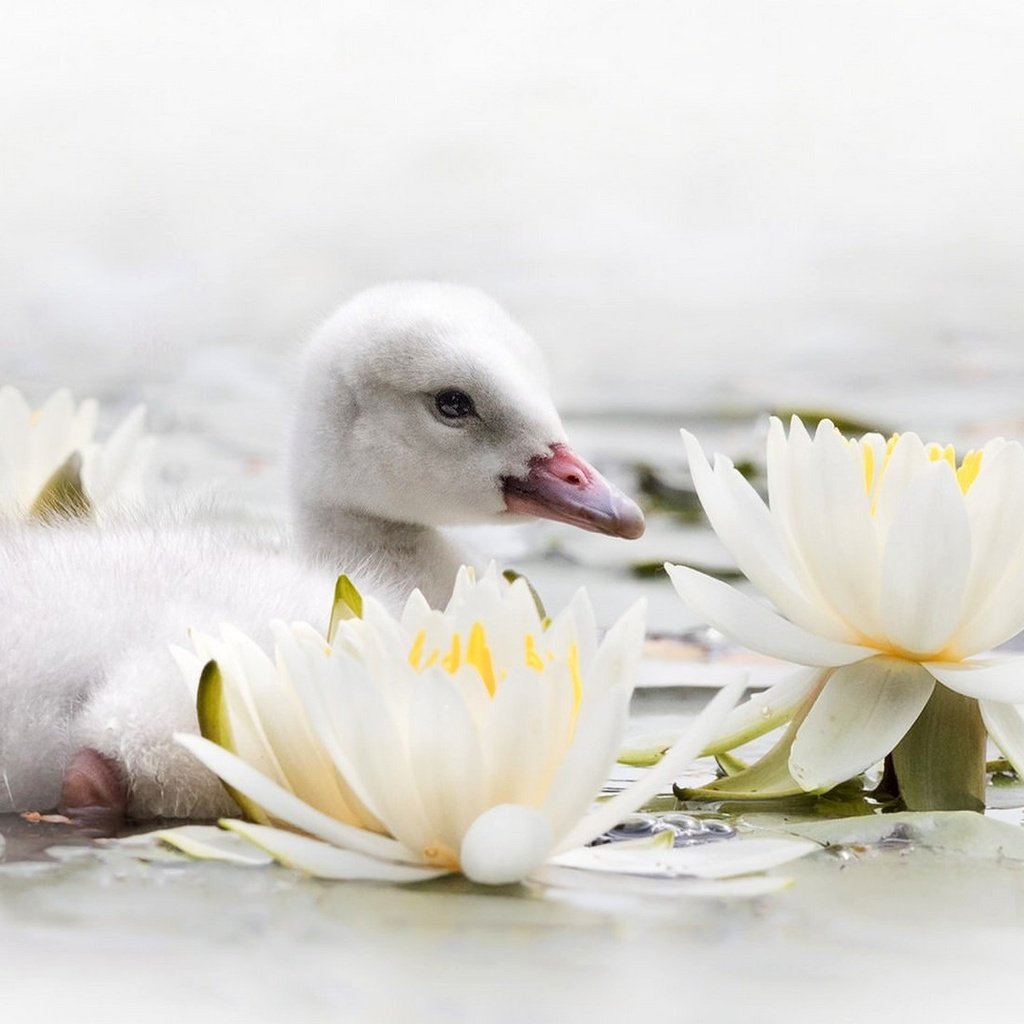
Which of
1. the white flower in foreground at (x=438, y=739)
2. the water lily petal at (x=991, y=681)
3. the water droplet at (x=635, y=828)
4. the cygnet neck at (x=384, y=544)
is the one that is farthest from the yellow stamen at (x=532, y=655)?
the cygnet neck at (x=384, y=544)

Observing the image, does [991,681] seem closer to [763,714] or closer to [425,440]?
[763,714]

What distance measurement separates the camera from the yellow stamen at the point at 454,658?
72cm

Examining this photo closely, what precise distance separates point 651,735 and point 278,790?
0.33 metres

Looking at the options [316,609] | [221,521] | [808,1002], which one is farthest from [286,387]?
[808,1002]

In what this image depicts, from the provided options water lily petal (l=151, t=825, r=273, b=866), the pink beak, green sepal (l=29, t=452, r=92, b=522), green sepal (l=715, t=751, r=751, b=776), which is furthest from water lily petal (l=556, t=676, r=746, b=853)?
green sepal (l=29, t=452, r=92, b=522)

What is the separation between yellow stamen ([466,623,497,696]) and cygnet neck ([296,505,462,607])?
0.37 m

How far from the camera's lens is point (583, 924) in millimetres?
669

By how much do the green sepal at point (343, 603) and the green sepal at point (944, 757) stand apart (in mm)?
280

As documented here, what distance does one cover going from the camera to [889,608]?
32.8 inches

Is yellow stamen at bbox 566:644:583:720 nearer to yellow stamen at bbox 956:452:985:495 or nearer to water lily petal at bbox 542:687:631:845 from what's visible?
water lily petal at bbox 542:687:631:845

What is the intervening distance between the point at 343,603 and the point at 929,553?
274 mm

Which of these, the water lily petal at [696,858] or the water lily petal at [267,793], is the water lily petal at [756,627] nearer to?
the water lily petal at [696,858]

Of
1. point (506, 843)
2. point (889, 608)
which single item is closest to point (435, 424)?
point (889, 608)

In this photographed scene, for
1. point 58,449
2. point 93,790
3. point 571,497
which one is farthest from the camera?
point 58,449
